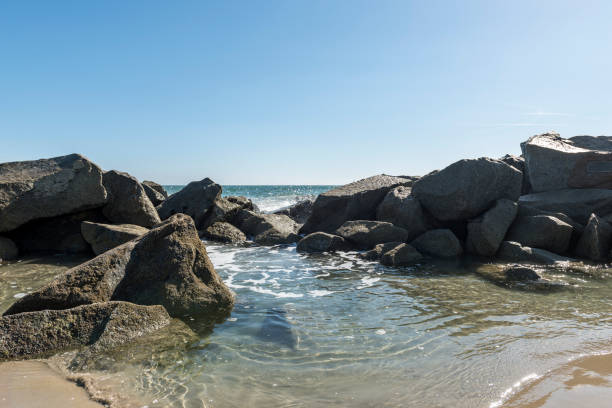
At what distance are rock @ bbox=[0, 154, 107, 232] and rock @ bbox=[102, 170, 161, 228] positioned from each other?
2.07ft

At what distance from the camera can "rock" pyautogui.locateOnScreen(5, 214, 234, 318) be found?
4891 mm

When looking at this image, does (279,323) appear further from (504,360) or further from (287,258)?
(287,258)

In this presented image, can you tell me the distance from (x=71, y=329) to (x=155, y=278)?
139 cm

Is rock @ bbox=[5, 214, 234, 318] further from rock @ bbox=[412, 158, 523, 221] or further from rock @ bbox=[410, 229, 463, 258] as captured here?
rock @ bbox=[412, 158, 523, 221]

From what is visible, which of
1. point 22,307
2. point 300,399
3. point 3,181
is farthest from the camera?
point 3,181

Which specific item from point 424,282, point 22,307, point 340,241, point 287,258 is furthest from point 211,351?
point 340,241

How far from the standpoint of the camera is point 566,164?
12438 mm

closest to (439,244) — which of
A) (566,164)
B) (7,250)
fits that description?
(566,164)

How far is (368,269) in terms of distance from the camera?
8.98 metres

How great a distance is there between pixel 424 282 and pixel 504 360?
11.7 feet

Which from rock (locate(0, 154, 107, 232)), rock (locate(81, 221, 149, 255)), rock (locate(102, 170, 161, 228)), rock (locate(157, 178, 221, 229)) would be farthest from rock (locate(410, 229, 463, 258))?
rock (locate(0, 154, 107, 232))

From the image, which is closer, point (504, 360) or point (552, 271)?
point (504, 360)

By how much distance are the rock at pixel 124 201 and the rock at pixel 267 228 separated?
13.2ft

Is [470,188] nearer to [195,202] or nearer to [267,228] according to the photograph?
[267,228]
